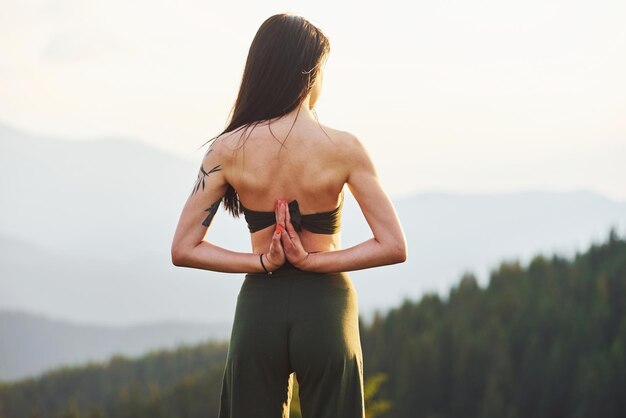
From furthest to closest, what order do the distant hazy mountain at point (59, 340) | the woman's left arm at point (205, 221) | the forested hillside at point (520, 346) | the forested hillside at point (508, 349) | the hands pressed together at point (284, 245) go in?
the distant hazy mountain at point (59, 340) → the forested hillside at point (508, 349) → the forested hillside at point (520, 346) → the woman's left arm at point (205, 221) → the hands pressed together at point (284, 245)

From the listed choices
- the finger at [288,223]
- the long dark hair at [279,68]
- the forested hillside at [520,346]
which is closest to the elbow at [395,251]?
the finger at [288,223]

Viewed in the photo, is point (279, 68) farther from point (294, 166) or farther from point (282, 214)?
point (282, 214)

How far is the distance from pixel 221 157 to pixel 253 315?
22.3 inches

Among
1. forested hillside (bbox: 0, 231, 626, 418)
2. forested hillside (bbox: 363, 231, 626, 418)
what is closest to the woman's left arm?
forested hillside (bbox: 0, 231, 626, 418)

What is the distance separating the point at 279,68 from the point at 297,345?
0.96m

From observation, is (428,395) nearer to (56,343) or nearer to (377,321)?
(377,321)

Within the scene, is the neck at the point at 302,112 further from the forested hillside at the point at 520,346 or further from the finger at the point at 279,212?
the forested hillside at the point at 520,346

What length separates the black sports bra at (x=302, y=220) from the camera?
3.22 m

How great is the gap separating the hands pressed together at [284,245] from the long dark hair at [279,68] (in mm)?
334

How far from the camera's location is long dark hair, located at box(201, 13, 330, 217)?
326cm

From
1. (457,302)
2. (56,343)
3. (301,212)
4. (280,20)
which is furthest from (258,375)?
(56,343)

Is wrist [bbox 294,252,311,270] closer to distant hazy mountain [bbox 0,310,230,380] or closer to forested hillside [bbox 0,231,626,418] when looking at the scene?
forested hillside [bbox 0,231,626,418]

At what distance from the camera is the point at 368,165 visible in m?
3.20

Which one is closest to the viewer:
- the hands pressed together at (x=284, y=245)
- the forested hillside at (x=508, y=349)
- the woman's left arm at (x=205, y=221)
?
the hands pressed together at (x=284, y=245)
